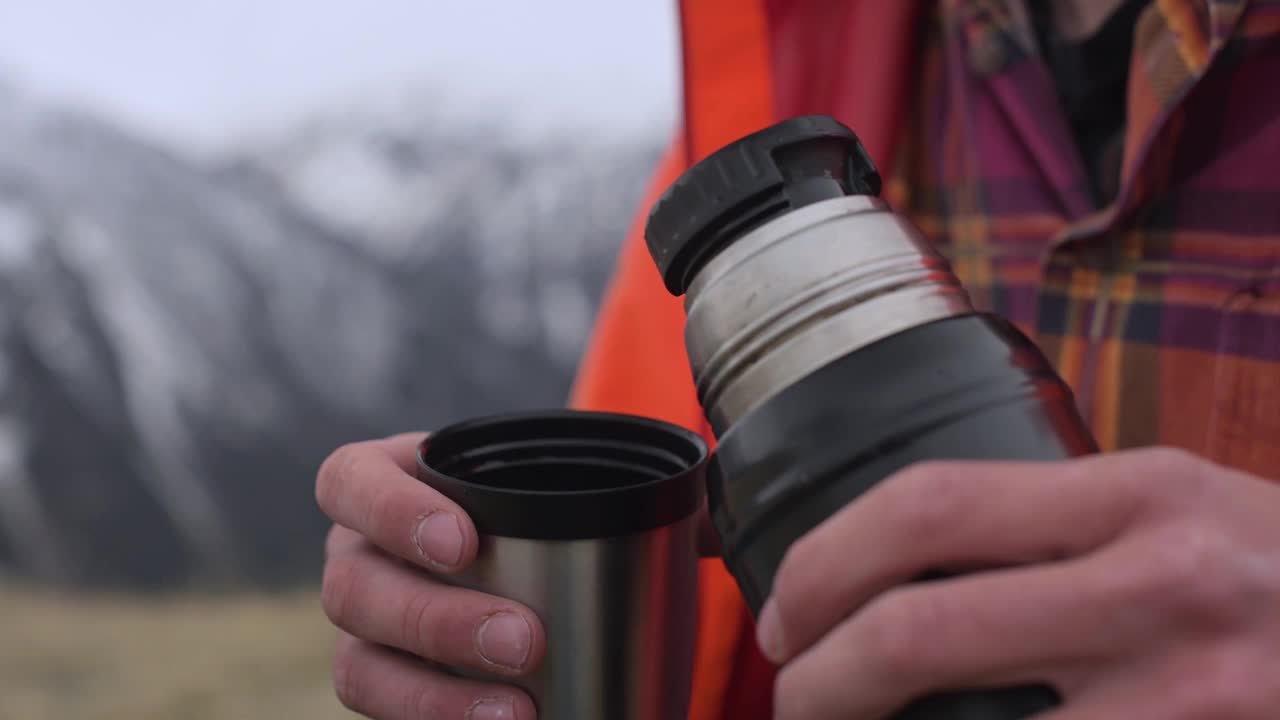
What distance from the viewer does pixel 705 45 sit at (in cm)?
71

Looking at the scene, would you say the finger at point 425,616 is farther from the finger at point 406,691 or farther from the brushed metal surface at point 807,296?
the brushed metal surface at point 807,296

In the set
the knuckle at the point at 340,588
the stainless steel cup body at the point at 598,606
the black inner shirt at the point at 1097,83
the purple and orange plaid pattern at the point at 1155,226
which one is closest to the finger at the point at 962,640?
the stainless steel cup body at the point at 598,606

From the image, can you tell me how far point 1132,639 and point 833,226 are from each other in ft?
0.45

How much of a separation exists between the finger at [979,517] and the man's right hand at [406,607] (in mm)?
136

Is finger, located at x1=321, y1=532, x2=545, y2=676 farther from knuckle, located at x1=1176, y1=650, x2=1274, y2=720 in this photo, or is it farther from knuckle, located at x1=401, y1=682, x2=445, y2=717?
knuckle, located at x1=1176, y1=650, x2=1274, y2=720

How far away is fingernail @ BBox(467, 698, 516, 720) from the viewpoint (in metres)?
0.36

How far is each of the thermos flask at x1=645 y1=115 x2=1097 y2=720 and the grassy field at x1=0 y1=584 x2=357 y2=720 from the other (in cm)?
144

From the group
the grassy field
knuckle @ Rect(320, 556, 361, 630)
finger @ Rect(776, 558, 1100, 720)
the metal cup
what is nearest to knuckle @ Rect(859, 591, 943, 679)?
finger @ Rect(776, 558, 1100, 720)

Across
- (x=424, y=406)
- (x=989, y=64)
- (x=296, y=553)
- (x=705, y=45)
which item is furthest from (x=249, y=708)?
(x=989, y=64)

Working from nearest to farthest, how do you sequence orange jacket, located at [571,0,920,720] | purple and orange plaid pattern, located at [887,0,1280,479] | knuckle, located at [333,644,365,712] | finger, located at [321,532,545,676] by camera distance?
finger, located at [321,532,545,676]
knuckle, located at [333,644,365,712]
purple and orange plaid pattern, located at [887,0,1280,479]
orange jacket, located at [571,0,920,720]

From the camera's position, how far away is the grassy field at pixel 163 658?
1.51 m

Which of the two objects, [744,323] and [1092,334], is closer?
[744,323]

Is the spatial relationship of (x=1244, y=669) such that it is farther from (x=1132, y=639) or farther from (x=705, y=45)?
(x=705, y=45)

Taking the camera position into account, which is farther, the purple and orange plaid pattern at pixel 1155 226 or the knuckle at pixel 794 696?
the purple and orange plaid pattern at pixel 1155 226
